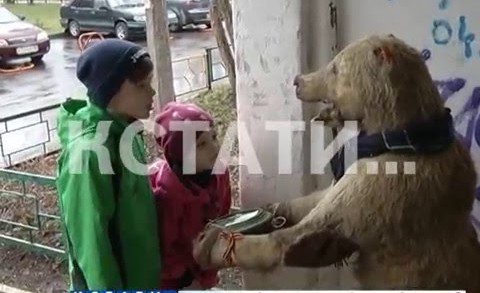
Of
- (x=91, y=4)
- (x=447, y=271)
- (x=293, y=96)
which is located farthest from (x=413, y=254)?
(x=91, y=4)

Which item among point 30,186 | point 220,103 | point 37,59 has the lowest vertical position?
point 30,186

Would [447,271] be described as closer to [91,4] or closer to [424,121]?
[424,121]

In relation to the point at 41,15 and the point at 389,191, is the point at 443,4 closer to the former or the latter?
the point at 389,191

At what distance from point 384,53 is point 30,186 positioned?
6.42 feet

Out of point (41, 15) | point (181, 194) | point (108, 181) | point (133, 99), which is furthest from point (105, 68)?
point (41, 15)

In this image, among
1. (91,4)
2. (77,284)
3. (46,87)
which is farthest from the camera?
(91,4)

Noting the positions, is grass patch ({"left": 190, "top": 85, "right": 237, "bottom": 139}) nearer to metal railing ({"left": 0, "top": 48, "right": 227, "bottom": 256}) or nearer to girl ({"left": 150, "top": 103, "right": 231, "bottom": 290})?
metal railing ({"left": 0, "top": 48, "right": 227, "bottom": 256})

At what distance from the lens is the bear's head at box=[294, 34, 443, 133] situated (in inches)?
54.7

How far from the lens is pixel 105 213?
143cm

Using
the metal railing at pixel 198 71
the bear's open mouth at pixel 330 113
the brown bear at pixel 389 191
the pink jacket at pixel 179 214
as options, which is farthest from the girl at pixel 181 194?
the metal railing at pixel 198 71

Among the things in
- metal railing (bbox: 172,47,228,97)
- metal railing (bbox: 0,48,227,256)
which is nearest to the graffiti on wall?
metal railing (bbox: 0,48,227,256)

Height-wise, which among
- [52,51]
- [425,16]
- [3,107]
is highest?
[425,16]

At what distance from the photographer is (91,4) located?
3717 millimetres

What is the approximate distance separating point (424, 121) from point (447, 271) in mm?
310
